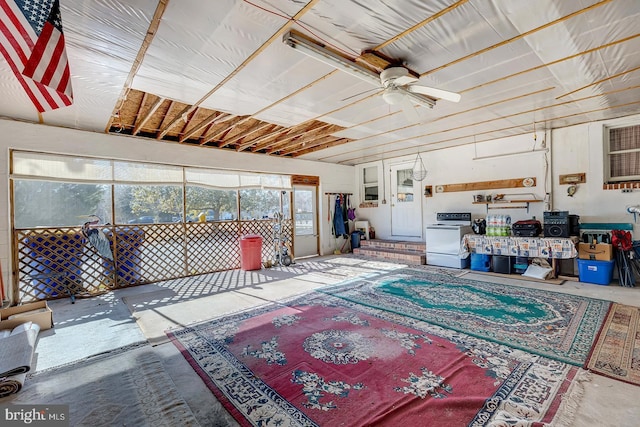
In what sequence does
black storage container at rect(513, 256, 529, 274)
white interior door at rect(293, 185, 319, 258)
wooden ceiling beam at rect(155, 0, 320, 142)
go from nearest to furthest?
wooden ceiling beam at rect(155, 0, 320, 142)
black storage container at rect(513, 256, 529, 274)
white interior door at rect(293, 185, 319, 258)

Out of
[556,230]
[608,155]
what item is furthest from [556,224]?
[608,155]

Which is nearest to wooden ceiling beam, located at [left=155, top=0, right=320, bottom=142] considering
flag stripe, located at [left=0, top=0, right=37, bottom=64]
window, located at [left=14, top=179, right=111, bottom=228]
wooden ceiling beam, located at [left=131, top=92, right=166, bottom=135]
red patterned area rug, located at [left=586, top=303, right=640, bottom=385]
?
wooden ceiling beam, located at [left=131, top=92, right=166, bottom=135]

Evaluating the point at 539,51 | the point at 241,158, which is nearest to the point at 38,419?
the point at 539,51

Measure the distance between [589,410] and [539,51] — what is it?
8.72 feet

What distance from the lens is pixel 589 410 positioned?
1630 millimetres

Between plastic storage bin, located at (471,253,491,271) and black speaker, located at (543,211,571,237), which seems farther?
plastic storage bin, located at (471,253,491,271)

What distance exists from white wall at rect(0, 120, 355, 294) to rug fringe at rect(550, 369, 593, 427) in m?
5.76

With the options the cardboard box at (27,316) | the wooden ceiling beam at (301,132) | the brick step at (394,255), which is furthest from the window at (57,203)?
the brick step at (394,255)

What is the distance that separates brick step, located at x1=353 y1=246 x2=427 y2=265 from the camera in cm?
601

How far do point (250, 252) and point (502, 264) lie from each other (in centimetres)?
475

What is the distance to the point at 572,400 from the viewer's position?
172 cm

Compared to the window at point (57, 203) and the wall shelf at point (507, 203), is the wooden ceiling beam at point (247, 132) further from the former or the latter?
the wall shelf at point (507, 203)

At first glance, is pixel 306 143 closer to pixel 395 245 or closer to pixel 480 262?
pixel 395 245

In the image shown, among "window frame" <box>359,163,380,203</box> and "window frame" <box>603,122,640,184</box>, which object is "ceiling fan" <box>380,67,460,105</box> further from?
"window frame" <box>359,163,380,203</box>
